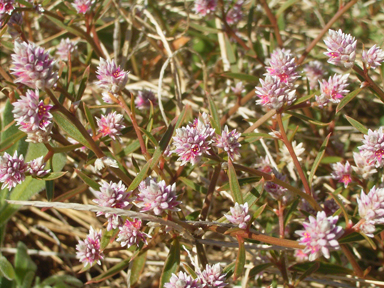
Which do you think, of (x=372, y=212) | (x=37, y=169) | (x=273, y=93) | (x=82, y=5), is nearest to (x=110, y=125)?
(x=37, y=169)

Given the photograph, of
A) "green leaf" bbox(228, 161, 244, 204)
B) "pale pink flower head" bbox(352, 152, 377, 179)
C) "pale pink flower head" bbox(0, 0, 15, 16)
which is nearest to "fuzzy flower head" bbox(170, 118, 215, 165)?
"green leaf" bbox(228, 161, 244, 204)

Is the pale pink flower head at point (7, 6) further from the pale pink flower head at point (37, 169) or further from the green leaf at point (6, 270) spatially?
the green leaf at point (6, 270)

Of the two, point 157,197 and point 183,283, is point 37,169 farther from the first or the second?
point 183,283

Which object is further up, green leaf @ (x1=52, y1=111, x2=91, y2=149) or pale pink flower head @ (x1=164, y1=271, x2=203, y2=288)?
green leaf @ (x1=52, y1=111, x2=91, y2=149)

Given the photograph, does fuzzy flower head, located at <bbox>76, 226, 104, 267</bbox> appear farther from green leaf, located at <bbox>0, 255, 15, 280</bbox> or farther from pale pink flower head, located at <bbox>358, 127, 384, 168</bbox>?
pale pink flower head, located at <bbox>358, 127, 384, 168</bbox>

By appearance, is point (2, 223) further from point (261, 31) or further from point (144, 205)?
point (261, 31)

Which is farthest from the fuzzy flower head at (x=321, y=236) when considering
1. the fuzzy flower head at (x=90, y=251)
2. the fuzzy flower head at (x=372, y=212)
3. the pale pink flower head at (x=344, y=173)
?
the fuzzy flower head at (x=90, y=251)
